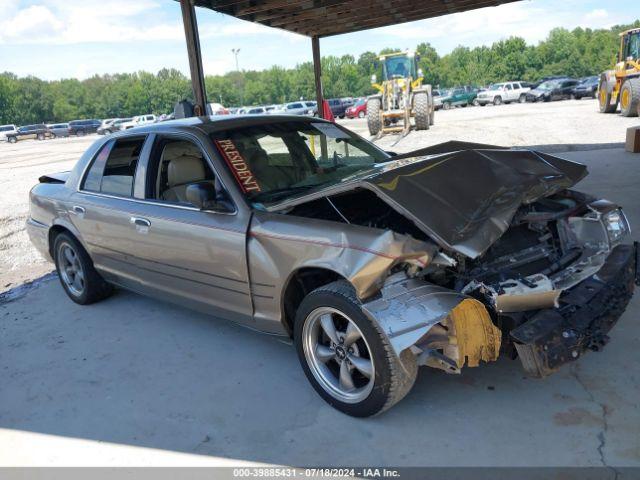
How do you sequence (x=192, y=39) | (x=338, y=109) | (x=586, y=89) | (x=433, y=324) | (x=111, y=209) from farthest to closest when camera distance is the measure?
(x=338, y=109) < (x=586, y=89) < (x=192, y=39) < (x=111, y=209) < (x=433, y=324)

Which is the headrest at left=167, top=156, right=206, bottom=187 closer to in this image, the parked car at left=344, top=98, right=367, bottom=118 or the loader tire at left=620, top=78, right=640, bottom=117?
the loader tire at left=620, top=78, right=640, bottom=117

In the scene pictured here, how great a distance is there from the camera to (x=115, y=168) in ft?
14.5

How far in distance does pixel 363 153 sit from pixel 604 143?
1081 cm

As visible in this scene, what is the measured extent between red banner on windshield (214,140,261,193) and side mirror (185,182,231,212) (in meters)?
0.19

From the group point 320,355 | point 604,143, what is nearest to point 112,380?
point 320,355

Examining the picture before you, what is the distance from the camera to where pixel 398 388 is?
8.48ft

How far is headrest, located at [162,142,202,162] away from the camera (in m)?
3.88

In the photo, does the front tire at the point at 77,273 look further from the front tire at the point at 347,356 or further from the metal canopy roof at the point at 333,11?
the metal canopy roof at the point at 333,11

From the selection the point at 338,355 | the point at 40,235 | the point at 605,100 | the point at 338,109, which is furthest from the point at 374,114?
the point at 338,109

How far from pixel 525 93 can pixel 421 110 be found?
992 inches

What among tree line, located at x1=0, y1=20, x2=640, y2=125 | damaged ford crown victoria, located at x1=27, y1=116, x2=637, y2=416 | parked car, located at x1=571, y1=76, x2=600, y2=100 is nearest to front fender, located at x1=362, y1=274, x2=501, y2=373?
damaged ford crown victoria, located at x1=27, y1=116, x2=637, y2=416

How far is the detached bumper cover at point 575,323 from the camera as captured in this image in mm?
2400

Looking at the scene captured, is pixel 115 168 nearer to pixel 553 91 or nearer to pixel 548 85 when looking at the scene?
pixel 553 91

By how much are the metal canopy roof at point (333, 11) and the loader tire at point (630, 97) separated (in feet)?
38.5
